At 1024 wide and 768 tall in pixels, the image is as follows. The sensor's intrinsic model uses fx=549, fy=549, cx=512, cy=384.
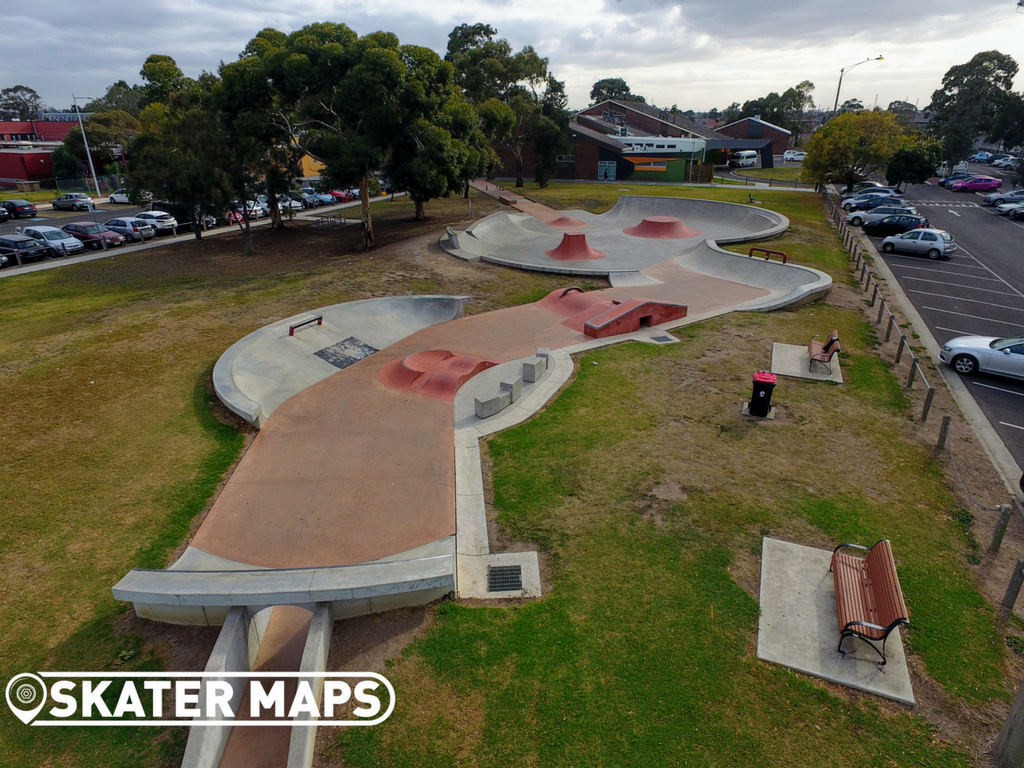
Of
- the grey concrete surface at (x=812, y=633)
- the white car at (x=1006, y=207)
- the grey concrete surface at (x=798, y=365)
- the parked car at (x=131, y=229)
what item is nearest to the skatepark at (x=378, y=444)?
the grey concrete surface at (x=812, y=633)

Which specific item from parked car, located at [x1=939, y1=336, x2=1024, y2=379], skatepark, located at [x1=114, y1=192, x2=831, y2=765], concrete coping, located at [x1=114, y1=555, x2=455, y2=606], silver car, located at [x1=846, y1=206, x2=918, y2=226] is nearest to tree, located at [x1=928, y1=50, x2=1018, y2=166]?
silver car, located at [x1=846, y1=206, x2=918, y2=226]

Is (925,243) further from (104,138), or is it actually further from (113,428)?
(104,138)

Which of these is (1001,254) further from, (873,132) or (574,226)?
(574,226)

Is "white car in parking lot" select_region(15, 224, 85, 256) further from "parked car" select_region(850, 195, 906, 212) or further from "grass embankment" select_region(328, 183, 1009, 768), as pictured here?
"parked car" select_region(850, 195, 906, 212)

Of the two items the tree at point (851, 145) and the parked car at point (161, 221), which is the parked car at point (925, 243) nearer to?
the tree at point (851, 145)

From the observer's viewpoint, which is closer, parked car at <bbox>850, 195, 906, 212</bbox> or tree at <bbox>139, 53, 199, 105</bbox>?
tree at <bbox>139, 53, 199, 105</bbox>

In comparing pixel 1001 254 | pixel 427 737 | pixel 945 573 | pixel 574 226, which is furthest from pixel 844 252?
pixel 427 737

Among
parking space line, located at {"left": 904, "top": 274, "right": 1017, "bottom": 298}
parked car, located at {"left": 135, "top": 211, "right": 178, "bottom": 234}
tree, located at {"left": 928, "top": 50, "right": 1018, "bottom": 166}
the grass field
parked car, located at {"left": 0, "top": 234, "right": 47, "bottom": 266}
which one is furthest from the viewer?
tree, located at {"left": 928, "top": 50, "right": 1018, "bottom": 166}
